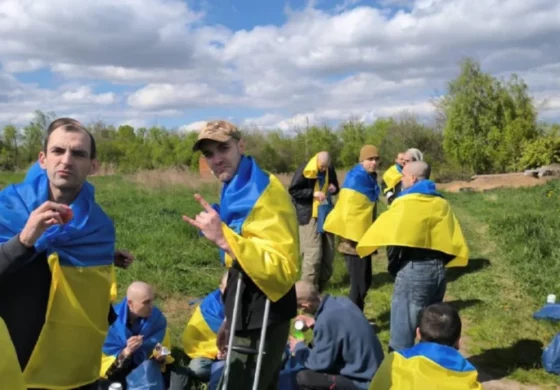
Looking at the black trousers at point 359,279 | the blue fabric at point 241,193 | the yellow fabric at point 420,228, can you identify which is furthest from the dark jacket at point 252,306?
the black trousers at point 359,279

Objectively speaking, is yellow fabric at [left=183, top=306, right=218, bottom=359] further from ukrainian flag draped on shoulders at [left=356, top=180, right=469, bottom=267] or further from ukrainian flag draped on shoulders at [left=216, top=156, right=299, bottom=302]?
ukrainian flag draped on shoulders at [left=216, top=156, right=299, bottom=302]

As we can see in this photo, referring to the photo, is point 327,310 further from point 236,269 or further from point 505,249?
point 505,249

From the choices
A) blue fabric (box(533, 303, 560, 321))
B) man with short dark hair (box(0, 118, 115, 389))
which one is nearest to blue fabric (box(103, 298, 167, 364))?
man with short dark hair (box(0, 118, 115, 389))

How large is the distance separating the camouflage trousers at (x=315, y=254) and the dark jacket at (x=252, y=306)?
15.6 feet

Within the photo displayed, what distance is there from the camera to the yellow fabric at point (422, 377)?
2963 mm

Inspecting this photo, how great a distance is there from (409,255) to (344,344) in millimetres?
1217

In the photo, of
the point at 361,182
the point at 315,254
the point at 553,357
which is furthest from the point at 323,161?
the point at 553,357

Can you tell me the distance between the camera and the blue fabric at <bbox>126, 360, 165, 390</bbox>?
13.7 feet

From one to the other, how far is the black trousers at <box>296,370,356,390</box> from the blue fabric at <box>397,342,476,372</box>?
1055 mm

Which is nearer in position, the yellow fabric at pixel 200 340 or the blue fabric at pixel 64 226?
the blue fabric at pixel 64 226

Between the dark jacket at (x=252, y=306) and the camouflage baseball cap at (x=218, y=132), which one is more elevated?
the camouflage baseball cap at (x=218, y=132)

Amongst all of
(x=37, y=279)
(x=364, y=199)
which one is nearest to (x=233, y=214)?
(x=37, y=279)

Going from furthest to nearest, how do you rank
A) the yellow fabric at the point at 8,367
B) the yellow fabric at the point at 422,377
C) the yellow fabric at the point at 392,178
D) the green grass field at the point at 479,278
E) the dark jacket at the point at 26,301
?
the yellow fabric at the point at 392,178, the green grass field at the point at 479,278, the yellow fabric at the point at 422,377, the dark jacket at the point at 26,301, the yellow fabric at the point at 8,367

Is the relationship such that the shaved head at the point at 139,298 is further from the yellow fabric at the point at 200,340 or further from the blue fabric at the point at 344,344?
the blue fabric at the point at 344,344
